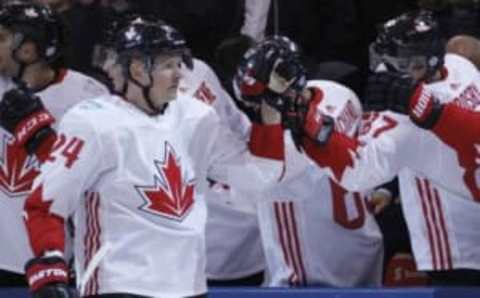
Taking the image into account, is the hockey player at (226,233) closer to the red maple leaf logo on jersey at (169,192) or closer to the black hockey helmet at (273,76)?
the black hockey helmet at (273,76)

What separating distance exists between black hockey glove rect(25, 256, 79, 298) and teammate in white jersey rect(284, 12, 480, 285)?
0.97 m

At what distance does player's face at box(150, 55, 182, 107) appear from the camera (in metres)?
4.46

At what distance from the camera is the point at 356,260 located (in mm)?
5504


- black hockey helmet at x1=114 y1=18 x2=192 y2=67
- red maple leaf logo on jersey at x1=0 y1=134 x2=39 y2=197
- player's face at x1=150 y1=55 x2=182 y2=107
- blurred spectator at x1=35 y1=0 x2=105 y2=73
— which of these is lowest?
blurred spectator at x1=35 y1=0 x2=105 y2=73

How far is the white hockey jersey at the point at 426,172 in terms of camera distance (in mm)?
5016

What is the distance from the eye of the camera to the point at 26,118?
4.79 m

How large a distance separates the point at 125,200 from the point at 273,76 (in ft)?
2.57

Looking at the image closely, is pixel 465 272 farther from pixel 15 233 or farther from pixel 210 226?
pixel 15 233

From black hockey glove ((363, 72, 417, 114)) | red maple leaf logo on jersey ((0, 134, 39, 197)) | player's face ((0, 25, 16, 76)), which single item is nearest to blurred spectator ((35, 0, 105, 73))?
player's face ((0, 25, 16, 76))

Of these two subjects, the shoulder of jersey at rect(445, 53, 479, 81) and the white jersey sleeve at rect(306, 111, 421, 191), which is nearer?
the white jersey sleeve at rect(306, 111, 421, 191)

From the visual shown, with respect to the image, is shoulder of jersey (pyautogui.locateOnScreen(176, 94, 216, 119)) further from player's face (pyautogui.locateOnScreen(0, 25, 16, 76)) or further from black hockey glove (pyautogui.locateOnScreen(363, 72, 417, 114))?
player's face (pyautogui.locateOnScreen(0, 25, 16, 76))

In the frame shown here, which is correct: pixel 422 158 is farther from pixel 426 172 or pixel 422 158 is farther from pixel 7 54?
pixel 7 54

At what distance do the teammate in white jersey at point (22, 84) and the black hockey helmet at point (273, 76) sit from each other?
1.89 ft

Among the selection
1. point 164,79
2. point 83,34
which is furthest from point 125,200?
point 83,34
